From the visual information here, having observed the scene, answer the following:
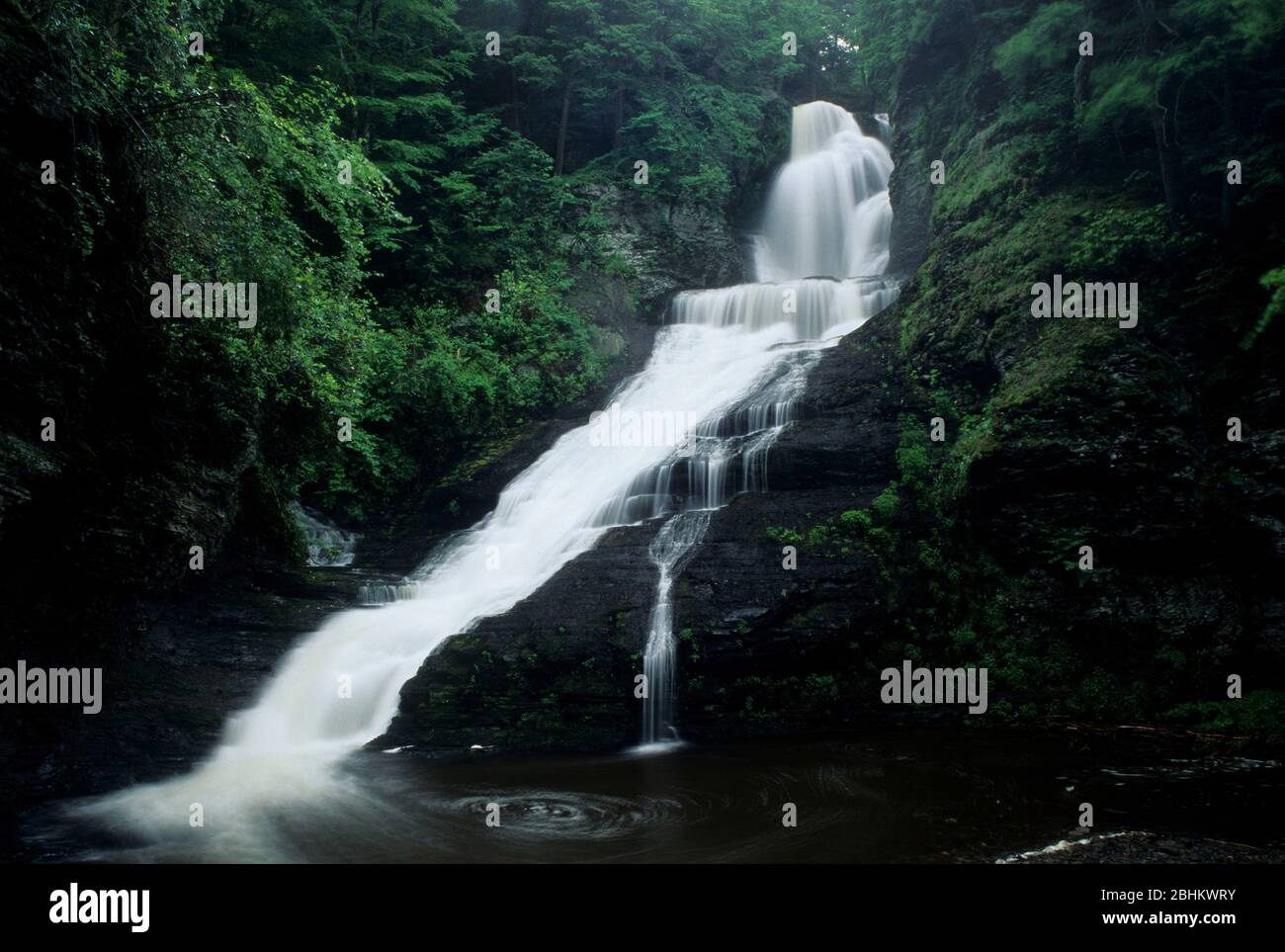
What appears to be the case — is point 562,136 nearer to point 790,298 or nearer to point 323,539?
point 790,298

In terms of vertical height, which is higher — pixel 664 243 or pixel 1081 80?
pixel 664 243

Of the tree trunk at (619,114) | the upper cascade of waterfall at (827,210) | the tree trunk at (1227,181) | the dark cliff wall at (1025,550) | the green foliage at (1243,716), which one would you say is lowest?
the green foliage at (1243,716)

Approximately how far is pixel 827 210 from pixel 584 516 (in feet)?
56.6

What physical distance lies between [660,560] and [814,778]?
4316 millimetres

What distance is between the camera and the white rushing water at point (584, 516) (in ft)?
29.4

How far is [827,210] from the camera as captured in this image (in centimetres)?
2658

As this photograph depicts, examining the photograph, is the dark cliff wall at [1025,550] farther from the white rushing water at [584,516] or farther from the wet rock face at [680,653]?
the white rushing water at [584,516]

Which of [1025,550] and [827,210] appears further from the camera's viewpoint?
[827,210]

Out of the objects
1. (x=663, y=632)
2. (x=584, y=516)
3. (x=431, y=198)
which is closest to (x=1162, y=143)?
(x=663, y=632)

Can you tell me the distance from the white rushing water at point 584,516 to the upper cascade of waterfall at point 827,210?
94 mm

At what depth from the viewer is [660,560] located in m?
11.8

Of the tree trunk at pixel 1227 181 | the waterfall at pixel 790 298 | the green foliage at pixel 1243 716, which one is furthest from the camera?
the waterfall at pixel 790 298

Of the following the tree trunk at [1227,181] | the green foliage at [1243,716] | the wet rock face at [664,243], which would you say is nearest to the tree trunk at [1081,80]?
the tree trunk at [1227,181]

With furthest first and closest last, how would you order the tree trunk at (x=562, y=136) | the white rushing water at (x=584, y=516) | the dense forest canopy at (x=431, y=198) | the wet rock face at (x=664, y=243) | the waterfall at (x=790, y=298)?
1. the tree trunk at (x=562, y=136)
2. the wet rock face at (x=664, y=243)
3. the waterfall at (x=790, y=298)
4. the white rushing water at (x=584, y=516)
5. the dense forest canopy at (x=431, y=198)
